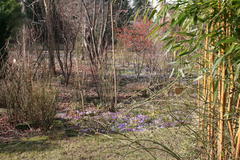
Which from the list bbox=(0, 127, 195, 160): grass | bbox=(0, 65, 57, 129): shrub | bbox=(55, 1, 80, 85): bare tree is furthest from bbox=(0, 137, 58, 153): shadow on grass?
bbox=(55, 1, 80, 85): bare tree

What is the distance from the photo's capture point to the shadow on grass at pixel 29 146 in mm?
3605

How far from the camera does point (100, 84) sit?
19.9ft

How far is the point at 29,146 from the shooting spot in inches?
147

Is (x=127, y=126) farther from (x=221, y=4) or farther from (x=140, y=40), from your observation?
(x=140, y=40)

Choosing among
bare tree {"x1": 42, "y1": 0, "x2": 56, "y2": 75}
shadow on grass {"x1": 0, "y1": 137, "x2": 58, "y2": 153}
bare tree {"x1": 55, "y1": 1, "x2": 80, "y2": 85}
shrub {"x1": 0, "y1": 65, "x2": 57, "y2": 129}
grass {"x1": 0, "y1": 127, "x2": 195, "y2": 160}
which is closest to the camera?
grass {"x1": 0, "y1": 127, "x2": 195, "y2": 160}

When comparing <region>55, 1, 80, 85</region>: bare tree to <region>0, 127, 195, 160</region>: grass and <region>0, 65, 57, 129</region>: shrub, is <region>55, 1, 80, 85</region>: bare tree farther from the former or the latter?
<region>0, 127, 195, 160</region>: grass

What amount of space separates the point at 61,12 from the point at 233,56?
8.05 meters

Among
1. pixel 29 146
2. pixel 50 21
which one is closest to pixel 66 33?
pixel 50 21

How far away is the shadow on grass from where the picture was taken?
360 centimetres

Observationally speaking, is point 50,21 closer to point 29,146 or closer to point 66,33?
point 66,33

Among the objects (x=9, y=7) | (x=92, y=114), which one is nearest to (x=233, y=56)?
(x=92, y=114)

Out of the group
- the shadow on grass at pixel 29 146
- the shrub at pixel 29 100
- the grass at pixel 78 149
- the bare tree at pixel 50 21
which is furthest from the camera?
the bare tree at pixel 50 21

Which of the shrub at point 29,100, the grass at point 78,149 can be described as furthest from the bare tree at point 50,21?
the grass at point 78,149

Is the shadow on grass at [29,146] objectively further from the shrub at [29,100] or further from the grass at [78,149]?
the shrub at [29,100]
